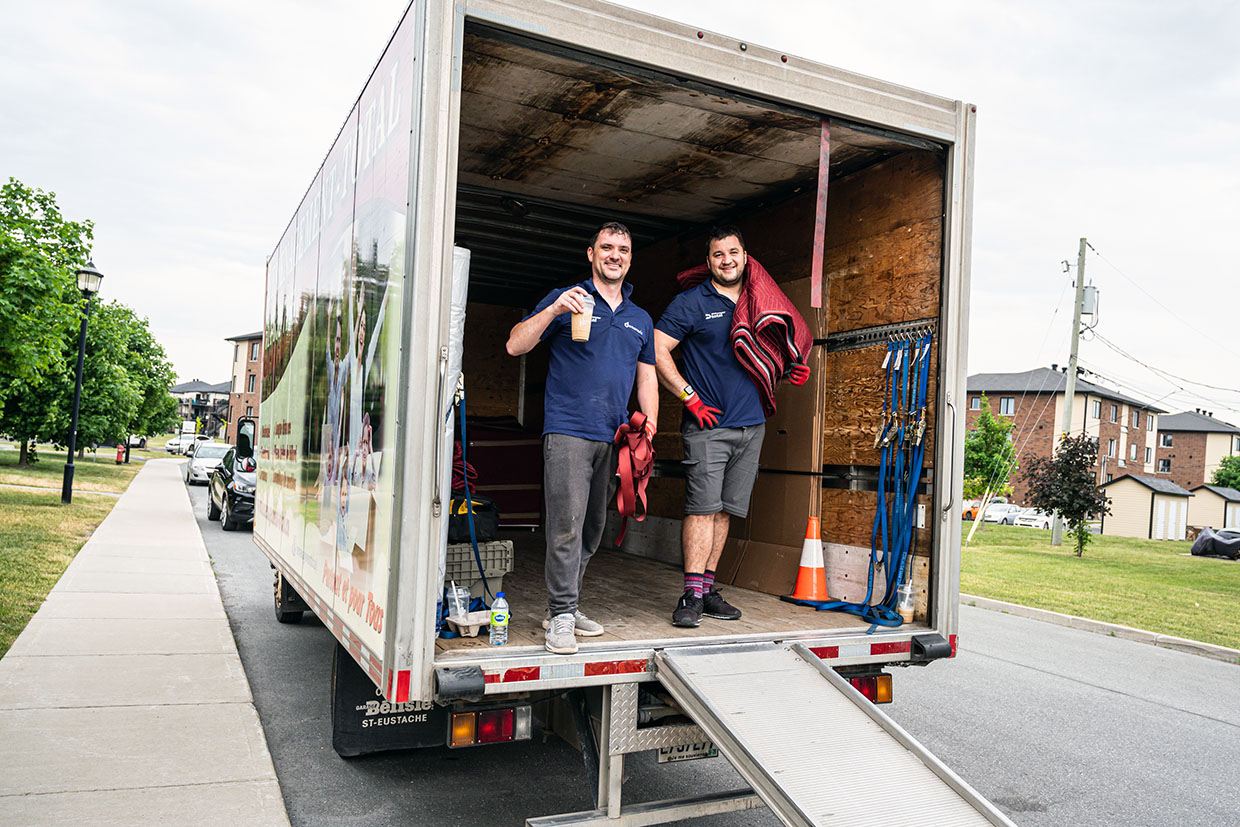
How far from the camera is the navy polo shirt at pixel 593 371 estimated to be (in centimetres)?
385

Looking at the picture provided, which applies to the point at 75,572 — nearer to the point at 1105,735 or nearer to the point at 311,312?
the point at 311,312

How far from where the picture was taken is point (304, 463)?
5.05m

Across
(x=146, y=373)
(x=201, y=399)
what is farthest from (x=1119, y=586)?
(x=201, y=399)

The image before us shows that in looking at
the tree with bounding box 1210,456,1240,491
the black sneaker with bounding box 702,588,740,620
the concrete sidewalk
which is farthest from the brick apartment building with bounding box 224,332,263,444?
the black sneaker with bounding box 702,588,740,620

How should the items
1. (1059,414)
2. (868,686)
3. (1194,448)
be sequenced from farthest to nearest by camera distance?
(1194,448) → (1059,414) → (868,686)

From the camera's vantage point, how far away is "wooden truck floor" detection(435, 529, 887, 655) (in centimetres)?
374

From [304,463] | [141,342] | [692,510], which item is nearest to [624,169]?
[692,510]

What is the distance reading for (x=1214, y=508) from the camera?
Answer: 5378 centimetres

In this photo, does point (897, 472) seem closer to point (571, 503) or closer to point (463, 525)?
point (571, 503)

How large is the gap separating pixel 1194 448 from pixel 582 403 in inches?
3538

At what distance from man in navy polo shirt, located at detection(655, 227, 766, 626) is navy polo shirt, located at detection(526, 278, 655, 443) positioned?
51 cm

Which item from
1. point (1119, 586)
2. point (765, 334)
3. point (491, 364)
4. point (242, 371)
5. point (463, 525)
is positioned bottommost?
point (1119, 586)

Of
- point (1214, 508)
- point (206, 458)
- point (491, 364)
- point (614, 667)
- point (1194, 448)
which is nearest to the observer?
point (614, 667)

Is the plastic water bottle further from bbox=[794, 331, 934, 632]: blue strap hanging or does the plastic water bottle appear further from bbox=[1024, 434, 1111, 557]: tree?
bbox=[1024, 434, 1111, 557]: tree
